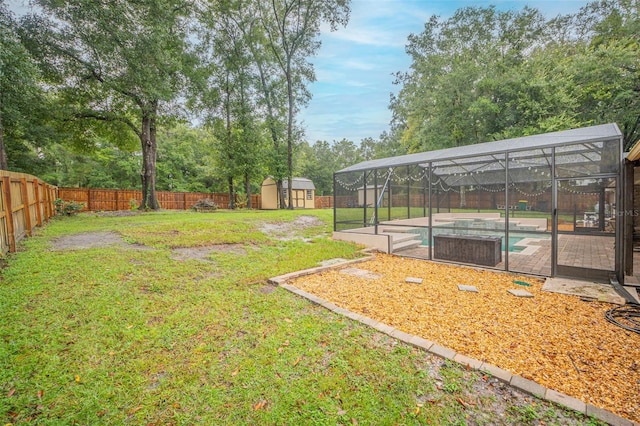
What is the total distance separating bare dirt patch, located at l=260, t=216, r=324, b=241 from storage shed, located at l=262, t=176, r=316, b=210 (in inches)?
349

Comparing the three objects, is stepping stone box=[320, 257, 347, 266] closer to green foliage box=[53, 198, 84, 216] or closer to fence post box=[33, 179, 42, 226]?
fence post box=[33, 179, 42, 226]

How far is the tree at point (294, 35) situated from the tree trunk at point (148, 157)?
758 cm

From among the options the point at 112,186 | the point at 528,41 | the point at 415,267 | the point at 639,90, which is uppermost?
the point at 528,41

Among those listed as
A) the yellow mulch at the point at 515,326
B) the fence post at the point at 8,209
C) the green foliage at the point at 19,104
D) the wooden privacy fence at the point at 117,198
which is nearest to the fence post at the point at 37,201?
the green foliage at the point at 19,104

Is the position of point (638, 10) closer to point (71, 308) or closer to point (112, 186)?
point (71, 308)

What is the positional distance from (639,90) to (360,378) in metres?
21.0

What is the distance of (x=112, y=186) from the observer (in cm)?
1923

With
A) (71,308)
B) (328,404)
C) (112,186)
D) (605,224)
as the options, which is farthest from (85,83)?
(605,224)

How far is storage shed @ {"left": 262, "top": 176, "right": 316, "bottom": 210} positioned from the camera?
21.4 meters

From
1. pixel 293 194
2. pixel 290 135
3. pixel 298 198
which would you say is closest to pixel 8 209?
pixel 290 135

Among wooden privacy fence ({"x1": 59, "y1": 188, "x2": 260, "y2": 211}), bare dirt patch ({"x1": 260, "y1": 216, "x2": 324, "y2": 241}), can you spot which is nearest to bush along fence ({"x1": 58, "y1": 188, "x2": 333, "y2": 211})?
wooden privacy fence ({"x1": 59, "y1": 188, "x2": 260, "y2": 211})

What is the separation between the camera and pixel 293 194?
2261 cm

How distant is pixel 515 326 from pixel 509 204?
325 centimetres

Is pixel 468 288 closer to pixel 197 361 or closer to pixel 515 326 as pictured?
pixel 515 326
